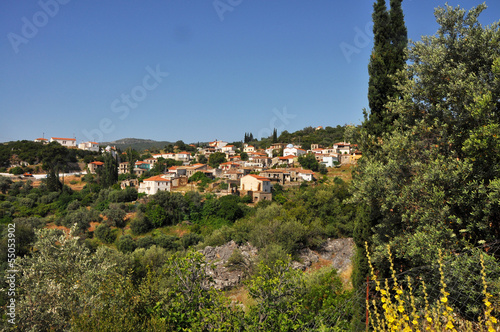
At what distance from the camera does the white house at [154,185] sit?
1900 inches

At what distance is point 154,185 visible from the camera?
1902 inches

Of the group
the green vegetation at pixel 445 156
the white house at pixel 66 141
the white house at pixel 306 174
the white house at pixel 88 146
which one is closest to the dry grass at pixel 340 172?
the white house at pixel 306 174

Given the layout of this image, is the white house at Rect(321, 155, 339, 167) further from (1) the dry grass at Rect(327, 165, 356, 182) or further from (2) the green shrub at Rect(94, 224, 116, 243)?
(2) the green shrub at Rect(94, 224, 116, 243)

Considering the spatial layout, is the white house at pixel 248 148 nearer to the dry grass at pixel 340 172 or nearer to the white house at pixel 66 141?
the dry grass at pixel 340 172

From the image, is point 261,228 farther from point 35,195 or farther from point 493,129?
point 35,195

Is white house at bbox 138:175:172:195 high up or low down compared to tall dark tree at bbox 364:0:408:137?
down

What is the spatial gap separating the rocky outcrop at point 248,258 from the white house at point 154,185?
2852 cm

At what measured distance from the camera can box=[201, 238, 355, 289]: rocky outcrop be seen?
16094 millimetres

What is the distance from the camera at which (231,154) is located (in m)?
75.3

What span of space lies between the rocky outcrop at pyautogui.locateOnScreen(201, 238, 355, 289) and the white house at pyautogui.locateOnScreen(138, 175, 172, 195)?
28.5 m

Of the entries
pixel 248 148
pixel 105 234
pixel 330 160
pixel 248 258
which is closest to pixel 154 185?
pixel 105 234

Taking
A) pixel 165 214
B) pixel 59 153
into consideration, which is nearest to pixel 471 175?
pixel 165 214

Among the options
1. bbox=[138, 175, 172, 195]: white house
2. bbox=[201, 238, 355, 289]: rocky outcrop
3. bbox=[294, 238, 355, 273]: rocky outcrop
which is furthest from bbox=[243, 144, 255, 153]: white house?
bbox=[294, 238, 355, 273]: rocky outcrop

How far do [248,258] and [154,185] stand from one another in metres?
33.6
